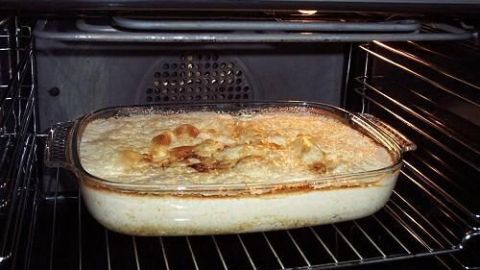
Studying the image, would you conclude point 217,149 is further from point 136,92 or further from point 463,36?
point 463,36

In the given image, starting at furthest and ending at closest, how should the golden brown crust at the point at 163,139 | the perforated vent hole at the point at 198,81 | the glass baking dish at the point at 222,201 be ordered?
the perforated vent hole at the point at 198,81, the golden brown crust at the point at 163,139, the glass baking dish at the point at 222,201

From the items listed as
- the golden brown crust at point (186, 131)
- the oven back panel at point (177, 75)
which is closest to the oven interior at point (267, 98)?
the oven back panel at point (177, 75)

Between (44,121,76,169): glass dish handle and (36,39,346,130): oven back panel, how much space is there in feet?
0.31

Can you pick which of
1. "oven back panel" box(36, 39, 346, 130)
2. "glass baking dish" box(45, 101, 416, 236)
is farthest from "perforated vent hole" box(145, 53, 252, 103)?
"glass baking dish" box(45, 101, 416, 236)

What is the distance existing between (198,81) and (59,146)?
0.30m

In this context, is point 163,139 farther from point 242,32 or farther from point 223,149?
point 242,32

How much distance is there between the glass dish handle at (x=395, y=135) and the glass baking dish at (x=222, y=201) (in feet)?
0.15

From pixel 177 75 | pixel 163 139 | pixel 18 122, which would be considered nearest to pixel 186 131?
pixel 163 139

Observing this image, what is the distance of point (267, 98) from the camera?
1.14 m

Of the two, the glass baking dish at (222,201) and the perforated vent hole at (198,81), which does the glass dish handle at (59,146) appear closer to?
the glass baking dish at (222,201)

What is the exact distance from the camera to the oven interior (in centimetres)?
88

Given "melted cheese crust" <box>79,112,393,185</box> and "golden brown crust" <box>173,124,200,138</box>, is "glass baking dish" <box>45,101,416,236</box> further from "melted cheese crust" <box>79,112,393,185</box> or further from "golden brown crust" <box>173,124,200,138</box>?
"golden brown crust" <box>173,124,200,138</box>

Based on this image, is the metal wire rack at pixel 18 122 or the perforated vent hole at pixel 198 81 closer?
the metal wire rack at pixel 18 122

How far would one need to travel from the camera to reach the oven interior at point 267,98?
0.88 meters
